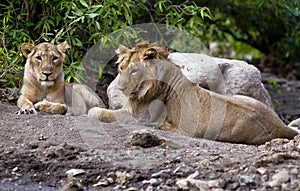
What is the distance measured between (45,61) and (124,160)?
1.86 m

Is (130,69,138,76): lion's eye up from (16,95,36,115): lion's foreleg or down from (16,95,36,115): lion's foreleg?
up

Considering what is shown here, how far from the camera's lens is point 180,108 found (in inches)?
289

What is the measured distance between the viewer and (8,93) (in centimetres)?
834

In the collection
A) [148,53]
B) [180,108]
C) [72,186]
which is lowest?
[72,186]

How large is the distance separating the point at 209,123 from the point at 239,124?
0.29 meters

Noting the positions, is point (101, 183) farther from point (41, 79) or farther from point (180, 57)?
point (180, 57)

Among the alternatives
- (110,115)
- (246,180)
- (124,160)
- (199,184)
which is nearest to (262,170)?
(246,180)

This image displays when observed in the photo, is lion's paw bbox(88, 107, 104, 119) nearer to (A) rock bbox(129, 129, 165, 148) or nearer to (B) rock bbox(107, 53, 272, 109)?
(B) rock bbox(107, 53, 272, 109)

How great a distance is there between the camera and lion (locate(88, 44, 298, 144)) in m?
7.19

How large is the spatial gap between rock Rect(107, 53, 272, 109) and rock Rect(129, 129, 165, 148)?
4.96 feet

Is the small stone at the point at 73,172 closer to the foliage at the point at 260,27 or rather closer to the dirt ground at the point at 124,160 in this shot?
the dirt ground at the point at 124,160

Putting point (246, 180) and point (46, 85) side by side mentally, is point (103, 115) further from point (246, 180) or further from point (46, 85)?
point (246, 180)

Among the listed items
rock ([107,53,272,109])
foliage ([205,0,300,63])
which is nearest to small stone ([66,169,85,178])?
rock ([107,53,272,109])

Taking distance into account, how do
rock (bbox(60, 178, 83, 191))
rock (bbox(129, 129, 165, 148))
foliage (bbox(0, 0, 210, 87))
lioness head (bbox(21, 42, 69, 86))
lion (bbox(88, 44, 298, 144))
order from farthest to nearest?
foliage (bbox(0, 0, 210, 87)) < lioness head (bbox(21, 42, 69, 86)) < lion (bbox(88, 44, 298, 144)) < rock (bbox(129, 129, 165, 148)) < rock (bbox(60, 178, 83, 191))
